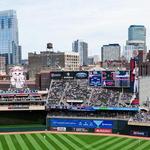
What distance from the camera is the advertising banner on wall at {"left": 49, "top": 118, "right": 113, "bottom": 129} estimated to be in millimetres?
57281

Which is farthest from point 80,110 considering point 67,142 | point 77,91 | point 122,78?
point 67,142

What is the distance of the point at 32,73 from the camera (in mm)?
159250

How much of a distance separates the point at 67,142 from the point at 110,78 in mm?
17601

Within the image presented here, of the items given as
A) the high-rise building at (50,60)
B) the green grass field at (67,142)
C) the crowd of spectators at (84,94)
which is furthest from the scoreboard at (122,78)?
the high-rise building at (50,60)

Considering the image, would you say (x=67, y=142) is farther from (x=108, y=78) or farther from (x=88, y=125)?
(x=108, y=78)

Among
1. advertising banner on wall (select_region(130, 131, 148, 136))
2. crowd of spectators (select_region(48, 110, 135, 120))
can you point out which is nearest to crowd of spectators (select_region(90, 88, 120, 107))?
crowd of spectators (select_region(48, 110, 135, 120))

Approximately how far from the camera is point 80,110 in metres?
60.6

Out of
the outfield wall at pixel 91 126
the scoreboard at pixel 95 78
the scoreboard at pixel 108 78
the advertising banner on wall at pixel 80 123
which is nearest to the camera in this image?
the outfield wall at pixel 91 126

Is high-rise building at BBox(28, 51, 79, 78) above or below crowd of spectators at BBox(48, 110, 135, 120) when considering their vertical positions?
above

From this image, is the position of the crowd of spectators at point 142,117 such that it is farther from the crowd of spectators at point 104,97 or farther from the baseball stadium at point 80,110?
the crowd of spectators at point 104,97

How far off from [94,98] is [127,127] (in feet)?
34.4

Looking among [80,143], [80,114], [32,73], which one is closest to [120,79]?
[80,114]

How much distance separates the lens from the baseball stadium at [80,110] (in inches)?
2094

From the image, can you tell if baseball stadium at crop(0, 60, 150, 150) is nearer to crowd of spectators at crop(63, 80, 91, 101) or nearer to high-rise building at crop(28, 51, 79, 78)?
crowd of spectators at crop(63, 80, 91, 101)
